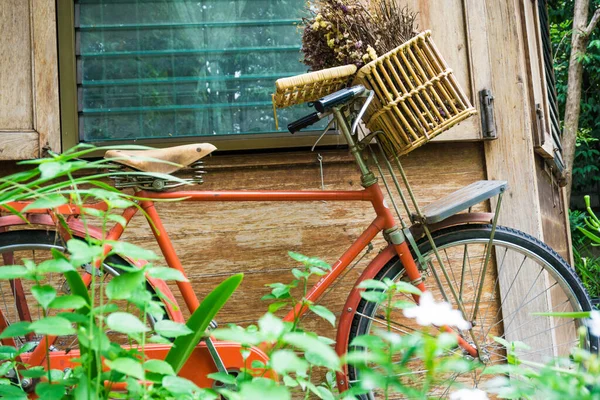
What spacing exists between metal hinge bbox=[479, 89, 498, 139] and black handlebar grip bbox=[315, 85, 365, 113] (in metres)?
0.82

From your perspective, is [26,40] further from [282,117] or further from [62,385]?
[62,385]

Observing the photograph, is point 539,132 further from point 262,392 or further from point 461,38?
point 262,392

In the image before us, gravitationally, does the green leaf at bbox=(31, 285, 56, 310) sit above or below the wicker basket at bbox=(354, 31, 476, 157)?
below

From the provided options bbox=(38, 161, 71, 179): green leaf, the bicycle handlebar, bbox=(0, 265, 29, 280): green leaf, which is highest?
the bicycle handlebar

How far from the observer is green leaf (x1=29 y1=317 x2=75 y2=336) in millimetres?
882

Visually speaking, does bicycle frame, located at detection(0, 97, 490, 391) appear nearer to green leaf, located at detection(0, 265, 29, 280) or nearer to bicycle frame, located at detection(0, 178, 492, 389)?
bicycle frame, located at detection(0, 178, 492, 389)

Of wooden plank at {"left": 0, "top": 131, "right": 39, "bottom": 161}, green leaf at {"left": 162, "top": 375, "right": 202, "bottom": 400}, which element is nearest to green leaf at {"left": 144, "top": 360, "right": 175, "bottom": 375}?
green leaf at {"left": 162, "top": 375, "right": 202, "bottom": 400}

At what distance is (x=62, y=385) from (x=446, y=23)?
1.97 metres

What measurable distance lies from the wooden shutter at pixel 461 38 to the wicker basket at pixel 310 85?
71 centimetres

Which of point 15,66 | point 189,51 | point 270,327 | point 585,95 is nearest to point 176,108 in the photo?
point 189,51

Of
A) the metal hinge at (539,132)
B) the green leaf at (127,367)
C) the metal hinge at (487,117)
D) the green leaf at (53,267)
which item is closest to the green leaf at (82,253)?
the green leaf at (53,267)

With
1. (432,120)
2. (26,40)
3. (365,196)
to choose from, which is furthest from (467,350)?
(26,40)

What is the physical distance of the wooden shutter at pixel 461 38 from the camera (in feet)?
7.91

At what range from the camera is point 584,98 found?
28.4 ft
